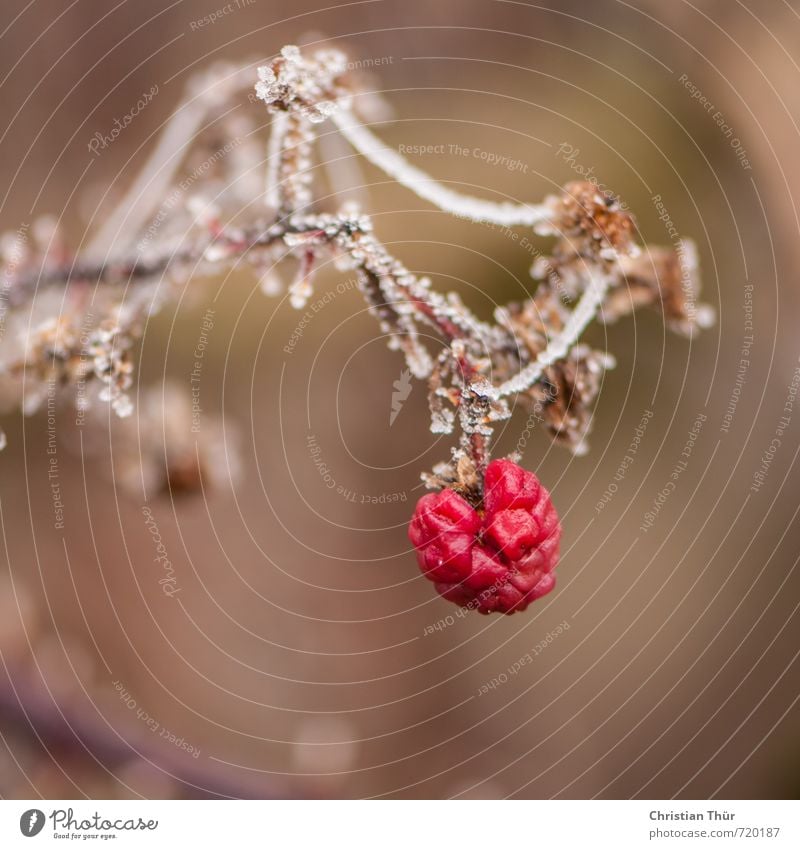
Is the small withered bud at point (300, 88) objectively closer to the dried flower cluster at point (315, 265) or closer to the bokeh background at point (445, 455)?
Result: the dried flower cluster at point (315, 265)

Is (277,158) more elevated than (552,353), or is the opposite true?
(277,158)

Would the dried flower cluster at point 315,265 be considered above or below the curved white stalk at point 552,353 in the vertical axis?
above

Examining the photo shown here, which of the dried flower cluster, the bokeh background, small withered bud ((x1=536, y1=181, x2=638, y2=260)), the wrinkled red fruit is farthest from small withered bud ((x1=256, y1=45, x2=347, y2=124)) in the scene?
the wrinkled red fruit

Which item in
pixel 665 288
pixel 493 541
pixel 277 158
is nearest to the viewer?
pixel 493 541

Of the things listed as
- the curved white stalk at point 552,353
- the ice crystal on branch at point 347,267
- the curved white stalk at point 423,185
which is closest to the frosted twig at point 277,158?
the ice crystal on branch at point 347,267

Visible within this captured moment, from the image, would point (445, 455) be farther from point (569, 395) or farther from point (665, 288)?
point (665, 288)

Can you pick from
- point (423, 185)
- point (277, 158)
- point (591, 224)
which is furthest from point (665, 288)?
point (277, 158)

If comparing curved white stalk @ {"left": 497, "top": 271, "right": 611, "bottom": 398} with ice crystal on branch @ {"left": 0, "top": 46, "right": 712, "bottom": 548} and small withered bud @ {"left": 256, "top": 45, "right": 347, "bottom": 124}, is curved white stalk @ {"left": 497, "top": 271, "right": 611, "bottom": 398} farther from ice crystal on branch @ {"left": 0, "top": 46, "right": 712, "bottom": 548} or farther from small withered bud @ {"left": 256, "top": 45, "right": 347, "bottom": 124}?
small withered bud @ {"left": 256, "top": 45, "right": 347, "bottom": 124}

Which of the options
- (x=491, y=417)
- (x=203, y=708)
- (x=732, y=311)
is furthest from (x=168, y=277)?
(x=732, y=311)

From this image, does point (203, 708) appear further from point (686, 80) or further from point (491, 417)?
point (686, 80)
